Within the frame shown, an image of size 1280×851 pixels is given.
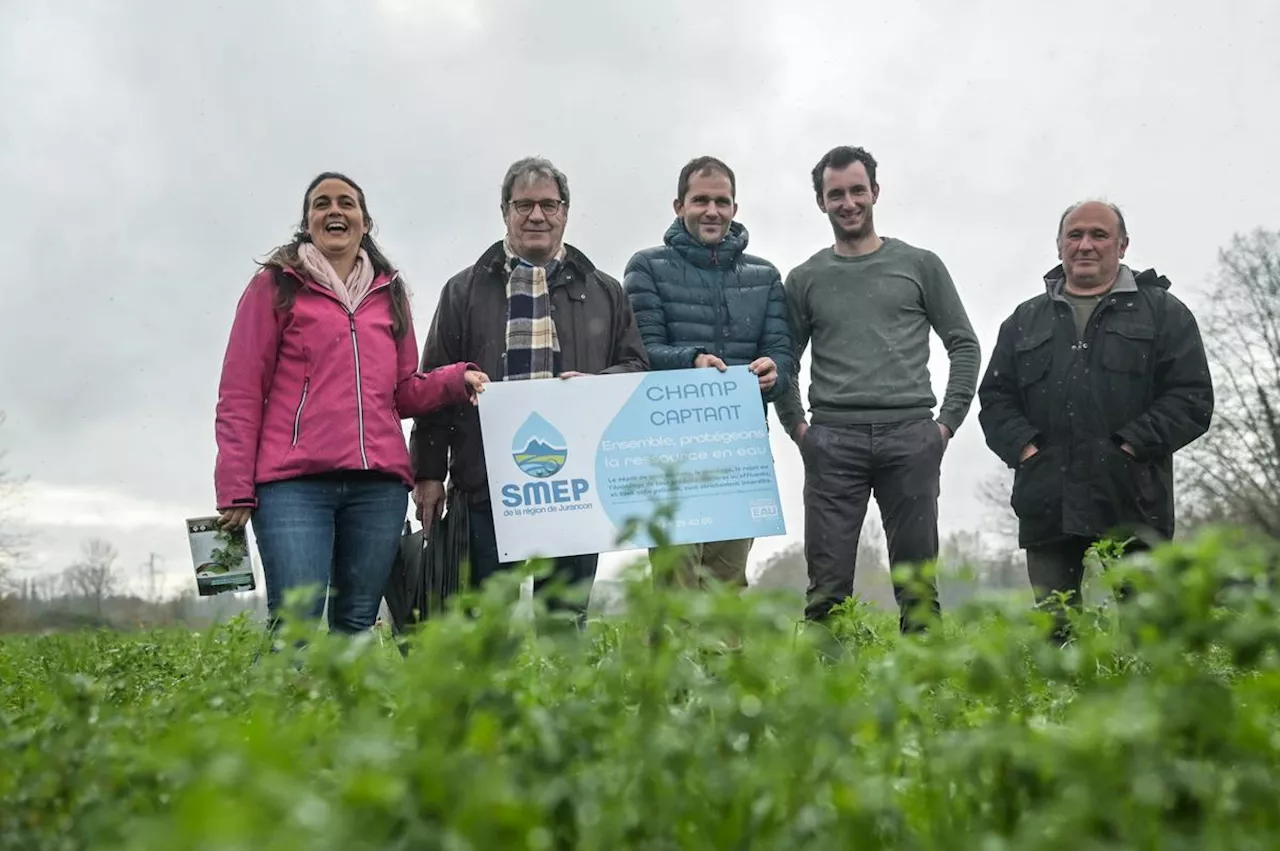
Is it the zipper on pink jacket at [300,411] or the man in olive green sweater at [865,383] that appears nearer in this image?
the zipper on pink jacket at [300,411]

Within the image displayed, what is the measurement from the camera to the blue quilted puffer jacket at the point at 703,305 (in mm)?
6277

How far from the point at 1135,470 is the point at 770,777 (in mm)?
4771

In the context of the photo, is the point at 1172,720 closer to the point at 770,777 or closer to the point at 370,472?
the point at 770,777

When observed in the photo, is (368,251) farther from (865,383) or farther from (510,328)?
(865,383)

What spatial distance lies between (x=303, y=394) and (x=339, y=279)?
22.6 inches

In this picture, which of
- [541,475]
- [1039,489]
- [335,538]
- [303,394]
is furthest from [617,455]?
[1039,489]

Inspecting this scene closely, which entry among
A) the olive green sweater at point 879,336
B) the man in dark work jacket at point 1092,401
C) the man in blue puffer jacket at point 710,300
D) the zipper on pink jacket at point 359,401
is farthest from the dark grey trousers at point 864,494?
the zipper on pink jacket at point 359,401

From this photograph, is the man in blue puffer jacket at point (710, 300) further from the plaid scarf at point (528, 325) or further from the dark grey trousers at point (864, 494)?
the plaid scarf at point (528, 325)

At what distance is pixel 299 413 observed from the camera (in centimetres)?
512

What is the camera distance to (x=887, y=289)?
6.48m

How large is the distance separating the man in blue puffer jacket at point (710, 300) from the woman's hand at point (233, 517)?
2228 mm

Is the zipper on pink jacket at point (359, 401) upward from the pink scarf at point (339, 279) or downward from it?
downward

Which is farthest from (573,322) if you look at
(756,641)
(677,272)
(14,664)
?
(14,664)

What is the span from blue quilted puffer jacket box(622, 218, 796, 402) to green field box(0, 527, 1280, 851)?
383 cm
